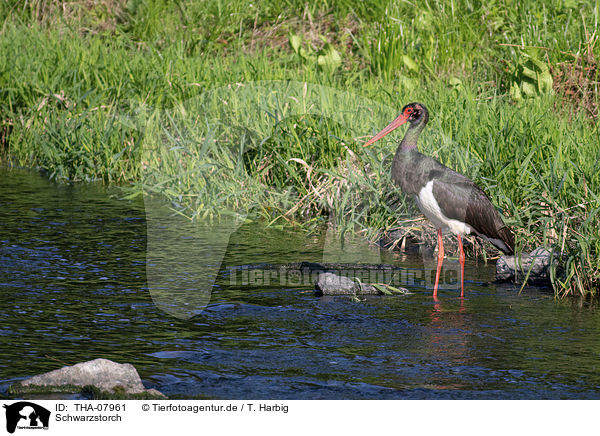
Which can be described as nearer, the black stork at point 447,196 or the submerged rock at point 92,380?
the submerged rock at point 92,380

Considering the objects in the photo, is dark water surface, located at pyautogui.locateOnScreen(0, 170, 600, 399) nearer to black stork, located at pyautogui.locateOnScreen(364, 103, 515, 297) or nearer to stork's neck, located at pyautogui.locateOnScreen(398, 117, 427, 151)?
black stork, located at pyautogui.locateOnScreen(364, 103, 515, 297)

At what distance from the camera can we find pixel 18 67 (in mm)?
11570

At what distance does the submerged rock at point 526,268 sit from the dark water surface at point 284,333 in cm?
19

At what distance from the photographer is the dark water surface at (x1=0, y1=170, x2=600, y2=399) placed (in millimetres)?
5082

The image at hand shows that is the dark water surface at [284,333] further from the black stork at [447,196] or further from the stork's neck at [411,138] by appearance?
the stork's neck at [411,138]

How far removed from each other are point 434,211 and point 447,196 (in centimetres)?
20

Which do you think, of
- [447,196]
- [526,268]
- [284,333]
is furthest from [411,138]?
[284,333]

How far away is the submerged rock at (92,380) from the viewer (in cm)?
482

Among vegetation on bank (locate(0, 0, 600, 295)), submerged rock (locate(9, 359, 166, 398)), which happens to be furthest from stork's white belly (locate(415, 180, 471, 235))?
submerged rock (locate(9, 359, 166, 398))

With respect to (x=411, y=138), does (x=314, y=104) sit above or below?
above
